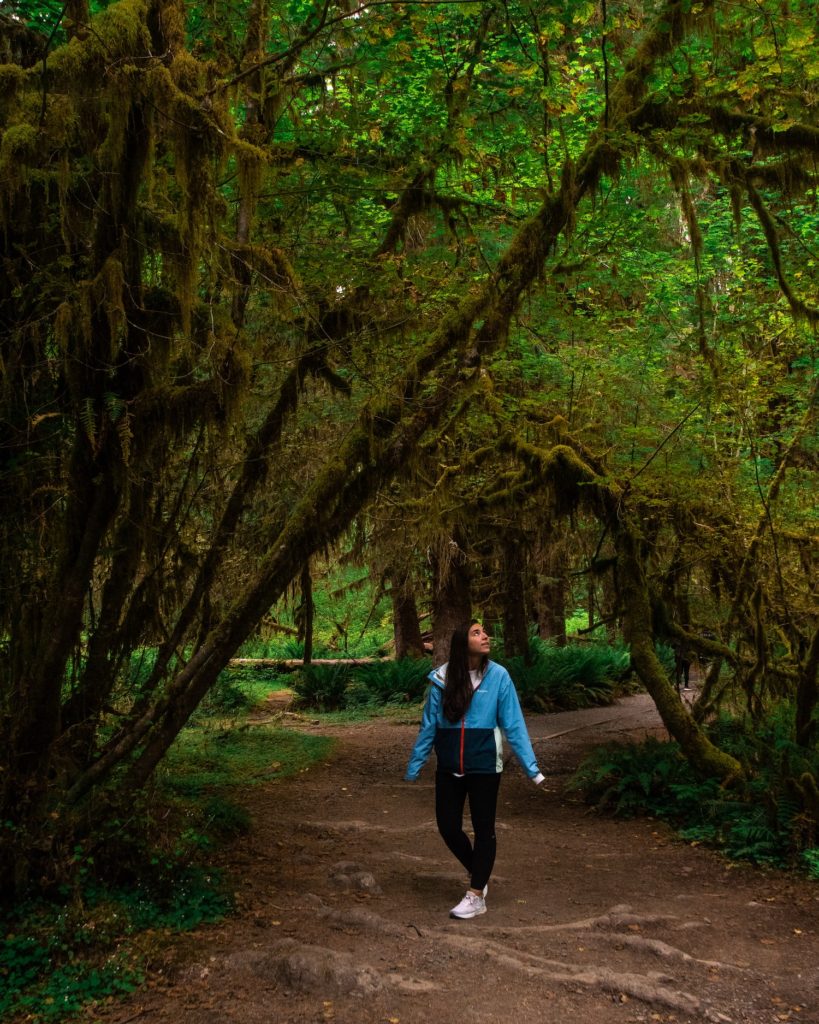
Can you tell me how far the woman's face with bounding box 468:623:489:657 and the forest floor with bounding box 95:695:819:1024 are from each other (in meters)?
1.77

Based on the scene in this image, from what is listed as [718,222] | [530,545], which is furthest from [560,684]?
[718,222]

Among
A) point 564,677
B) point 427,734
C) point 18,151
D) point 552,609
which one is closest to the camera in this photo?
point 18,151

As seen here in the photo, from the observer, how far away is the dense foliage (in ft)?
17.4

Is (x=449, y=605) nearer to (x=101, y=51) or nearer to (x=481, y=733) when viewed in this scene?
(x=481, y=733)

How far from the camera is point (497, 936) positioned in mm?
5465

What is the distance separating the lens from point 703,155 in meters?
7.91

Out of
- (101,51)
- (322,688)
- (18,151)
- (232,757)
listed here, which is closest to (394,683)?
(322,688)

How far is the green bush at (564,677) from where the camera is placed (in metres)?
17.3

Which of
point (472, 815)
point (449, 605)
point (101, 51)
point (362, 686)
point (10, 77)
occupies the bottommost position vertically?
point (362, 686)

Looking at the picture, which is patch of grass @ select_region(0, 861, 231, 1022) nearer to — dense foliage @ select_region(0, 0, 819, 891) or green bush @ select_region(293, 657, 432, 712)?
dense foliage @ select_region(0, 0, 819, 891)

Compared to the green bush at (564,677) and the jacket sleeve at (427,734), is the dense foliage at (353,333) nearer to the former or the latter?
the jacket sleeve at (427,734)

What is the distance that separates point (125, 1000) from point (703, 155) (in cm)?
792

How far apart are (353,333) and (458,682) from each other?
337 centimetres

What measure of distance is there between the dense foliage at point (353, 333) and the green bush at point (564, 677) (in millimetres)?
4667
